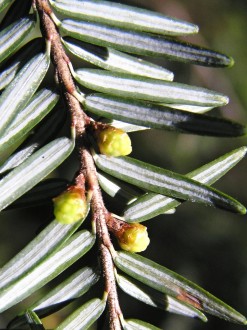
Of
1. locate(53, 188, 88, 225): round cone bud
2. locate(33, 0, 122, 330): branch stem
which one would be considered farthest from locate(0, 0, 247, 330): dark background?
locate(53, 188, 88, 225): round cone bud

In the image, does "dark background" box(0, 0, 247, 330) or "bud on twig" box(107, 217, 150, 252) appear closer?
"bud on twig" box(107, 217, 150, 252)

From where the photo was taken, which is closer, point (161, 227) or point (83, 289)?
point (83, 289)

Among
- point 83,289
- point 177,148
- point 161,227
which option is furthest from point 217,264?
point 83,289

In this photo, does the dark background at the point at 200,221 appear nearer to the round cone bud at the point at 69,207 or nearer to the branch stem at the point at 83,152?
the branch stem at the point at 83,152

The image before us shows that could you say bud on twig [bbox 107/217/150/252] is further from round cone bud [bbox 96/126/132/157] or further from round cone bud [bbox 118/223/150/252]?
round cone bud [bbox 96/126/132/157]

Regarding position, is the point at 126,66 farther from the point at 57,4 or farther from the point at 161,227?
the point at 161,227

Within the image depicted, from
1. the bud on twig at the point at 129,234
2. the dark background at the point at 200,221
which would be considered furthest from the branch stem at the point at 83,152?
the dark background at the point at 200,221
